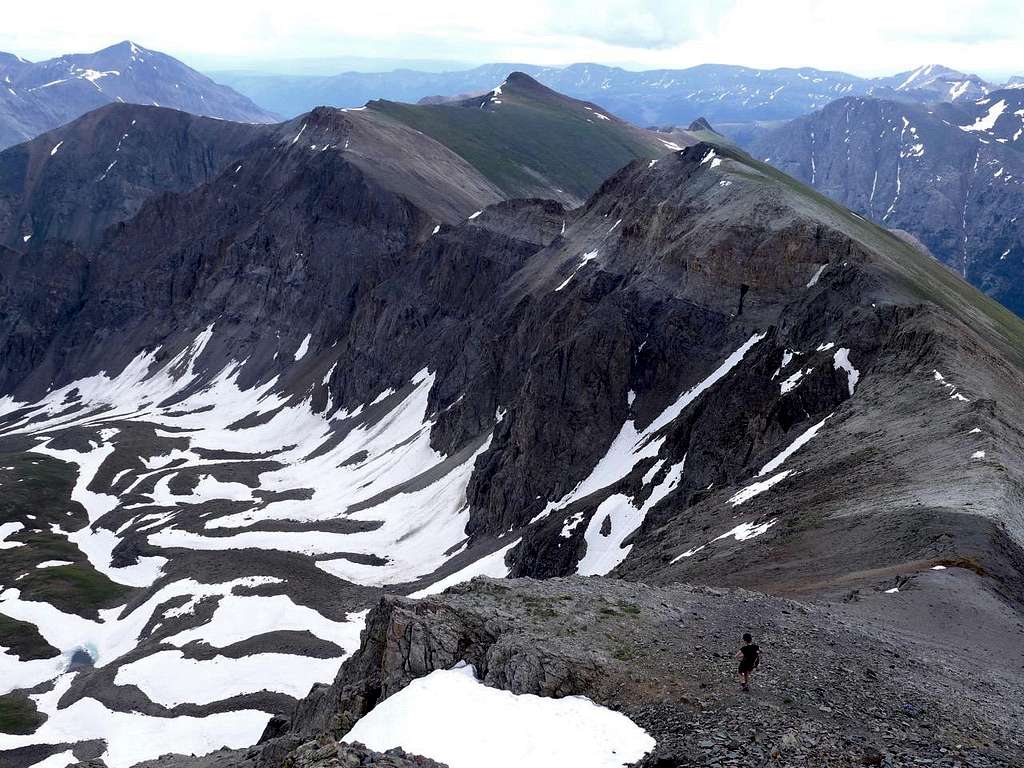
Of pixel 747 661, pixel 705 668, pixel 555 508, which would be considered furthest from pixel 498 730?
pixel 555 508

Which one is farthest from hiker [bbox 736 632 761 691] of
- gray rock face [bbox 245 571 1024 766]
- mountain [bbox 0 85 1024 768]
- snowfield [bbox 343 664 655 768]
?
snowfield [bbox 343 664 655 768]

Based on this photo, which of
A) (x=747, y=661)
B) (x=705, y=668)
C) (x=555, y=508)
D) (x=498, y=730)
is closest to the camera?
(x=498, y=730)

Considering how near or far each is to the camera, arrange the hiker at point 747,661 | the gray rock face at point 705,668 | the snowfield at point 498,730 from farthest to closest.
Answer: the hiker at point 747,661
the snowfield at point 498,730
the gray rock face at point 705,668

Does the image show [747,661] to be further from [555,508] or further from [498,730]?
[555,508]

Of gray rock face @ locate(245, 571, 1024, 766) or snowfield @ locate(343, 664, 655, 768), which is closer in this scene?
gray rock face @ locate(245, 571, 1024, 766)

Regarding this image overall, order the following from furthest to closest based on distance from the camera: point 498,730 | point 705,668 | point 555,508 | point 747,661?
point 555,508 → point 705,668 → point 747,661 → point 498,730

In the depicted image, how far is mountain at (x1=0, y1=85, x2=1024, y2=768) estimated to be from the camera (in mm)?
22672

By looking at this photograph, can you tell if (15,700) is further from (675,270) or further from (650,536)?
(675,270)

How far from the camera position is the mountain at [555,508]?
22.7 metres

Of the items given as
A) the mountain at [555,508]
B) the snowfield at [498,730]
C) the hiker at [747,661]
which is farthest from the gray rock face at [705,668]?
the snowfield at [498,730]

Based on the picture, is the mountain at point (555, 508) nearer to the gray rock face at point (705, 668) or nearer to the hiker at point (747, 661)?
the gray rock face at point (705, 668)

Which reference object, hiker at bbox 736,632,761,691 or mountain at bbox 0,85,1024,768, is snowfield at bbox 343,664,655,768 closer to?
mountain at bbox 0,85,1024,768

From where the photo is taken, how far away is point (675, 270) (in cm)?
9212

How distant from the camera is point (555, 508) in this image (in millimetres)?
84500
